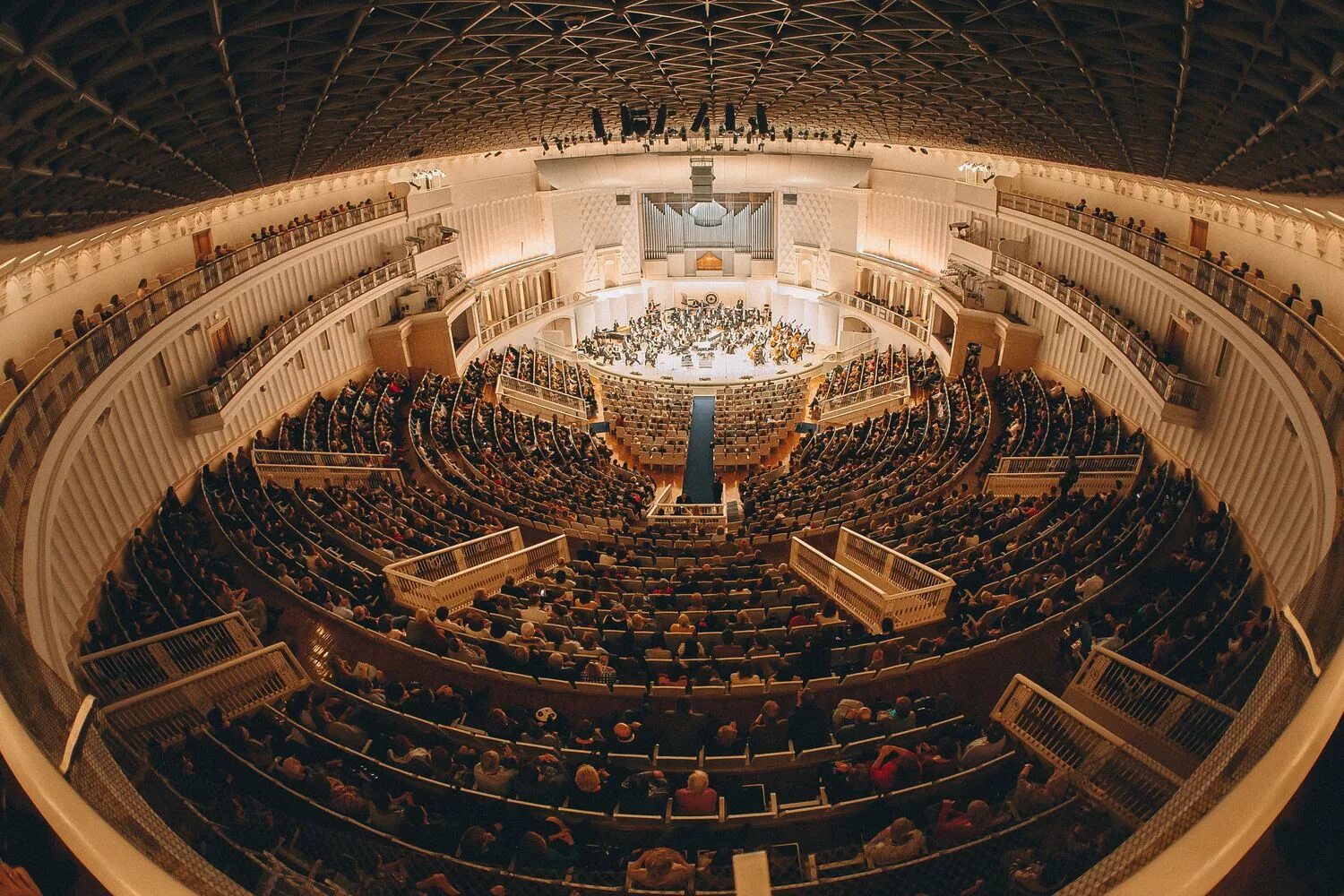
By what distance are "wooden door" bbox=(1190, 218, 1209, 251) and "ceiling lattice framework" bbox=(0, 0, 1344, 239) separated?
261 centimetres

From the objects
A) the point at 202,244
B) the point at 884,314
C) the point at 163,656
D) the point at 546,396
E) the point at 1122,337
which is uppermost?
the point at 202,244

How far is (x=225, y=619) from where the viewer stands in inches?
413

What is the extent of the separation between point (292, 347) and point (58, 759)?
19.1 meters

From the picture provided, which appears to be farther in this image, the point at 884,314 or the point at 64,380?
the point at 884,314

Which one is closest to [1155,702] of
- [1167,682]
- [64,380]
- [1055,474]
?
[1167,682]

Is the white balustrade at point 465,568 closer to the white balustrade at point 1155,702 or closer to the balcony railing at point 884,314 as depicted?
the white balustrade at point 1155,702

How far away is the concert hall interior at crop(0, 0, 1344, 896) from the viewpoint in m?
6.17

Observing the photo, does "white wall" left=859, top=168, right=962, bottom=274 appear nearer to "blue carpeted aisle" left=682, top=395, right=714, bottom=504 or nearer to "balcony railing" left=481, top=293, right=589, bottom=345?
"blue carpeted aisle" left=682, top=395, right=714, bottom=504

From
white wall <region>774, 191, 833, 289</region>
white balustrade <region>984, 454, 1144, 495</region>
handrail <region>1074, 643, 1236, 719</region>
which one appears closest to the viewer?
handrail <region>1074, 643, 1236, 719</region>

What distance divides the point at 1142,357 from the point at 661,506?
1220 cm

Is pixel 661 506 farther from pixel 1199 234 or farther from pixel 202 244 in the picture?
pixel 1199 234

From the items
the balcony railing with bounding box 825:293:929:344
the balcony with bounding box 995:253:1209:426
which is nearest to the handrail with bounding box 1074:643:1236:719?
the balcony with bounding box 995:253:1209:426

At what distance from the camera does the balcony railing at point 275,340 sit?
1764 cm

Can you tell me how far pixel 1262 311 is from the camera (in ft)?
44.0
